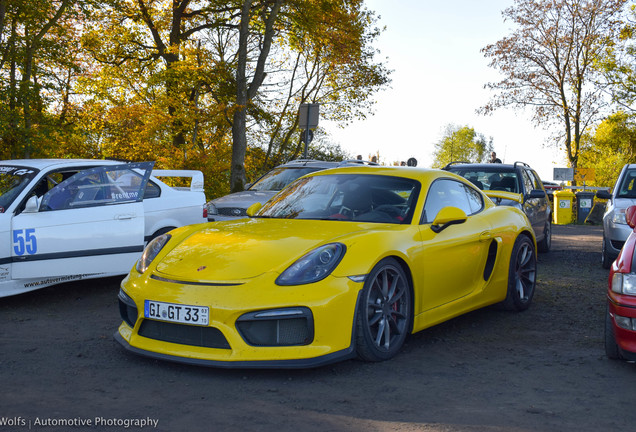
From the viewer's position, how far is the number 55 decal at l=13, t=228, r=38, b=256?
19.7ft

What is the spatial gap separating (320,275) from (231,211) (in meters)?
7.05

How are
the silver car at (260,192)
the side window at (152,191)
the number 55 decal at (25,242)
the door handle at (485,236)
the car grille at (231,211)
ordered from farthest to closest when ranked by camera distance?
the silver car at (260,192)
the car grille at (231,211)
the side window at (152,191)
the number 55 decal at (25,242)
the door handle at (485,236)

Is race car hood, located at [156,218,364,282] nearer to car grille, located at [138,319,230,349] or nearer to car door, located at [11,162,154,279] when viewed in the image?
car grille, located at [138,319,230,349]

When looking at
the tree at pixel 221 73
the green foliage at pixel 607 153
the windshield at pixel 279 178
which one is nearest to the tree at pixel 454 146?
the green foliage at pixel 607 153

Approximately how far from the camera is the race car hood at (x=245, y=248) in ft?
13.9

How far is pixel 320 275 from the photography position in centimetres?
414

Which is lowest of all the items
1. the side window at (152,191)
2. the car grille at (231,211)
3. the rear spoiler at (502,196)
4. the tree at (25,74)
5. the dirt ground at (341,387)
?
the dirt ground at (341,387)

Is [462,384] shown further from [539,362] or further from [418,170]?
[418,170]

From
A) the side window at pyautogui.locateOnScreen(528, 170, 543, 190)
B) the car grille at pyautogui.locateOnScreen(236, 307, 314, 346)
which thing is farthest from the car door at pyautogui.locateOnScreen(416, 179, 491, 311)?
the side window at pyautogui.locateOnScreen(528, 170, 543, 190)

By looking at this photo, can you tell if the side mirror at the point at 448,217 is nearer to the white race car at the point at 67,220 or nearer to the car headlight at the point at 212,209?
the white race car at the point at 67,220

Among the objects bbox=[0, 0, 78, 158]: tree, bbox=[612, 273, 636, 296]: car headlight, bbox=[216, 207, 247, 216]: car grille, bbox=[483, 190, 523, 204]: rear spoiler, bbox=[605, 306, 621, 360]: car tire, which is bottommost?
bbox=[605, 306, 621, 360]: car tire

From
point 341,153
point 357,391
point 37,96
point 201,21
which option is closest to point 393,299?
point 357,391

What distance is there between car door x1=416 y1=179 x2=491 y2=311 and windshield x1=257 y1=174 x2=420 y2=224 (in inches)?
8.2

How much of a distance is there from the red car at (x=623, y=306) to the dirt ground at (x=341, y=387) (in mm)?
217
